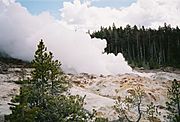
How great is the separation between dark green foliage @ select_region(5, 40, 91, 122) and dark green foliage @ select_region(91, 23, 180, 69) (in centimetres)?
7777

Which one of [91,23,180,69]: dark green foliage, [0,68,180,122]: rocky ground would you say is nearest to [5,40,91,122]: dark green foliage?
[0,68,180,122]: rocky ground

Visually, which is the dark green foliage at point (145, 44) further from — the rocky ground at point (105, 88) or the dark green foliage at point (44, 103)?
the dark green foliage at point (44, 103)

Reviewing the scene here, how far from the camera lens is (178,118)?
4300 centimetres

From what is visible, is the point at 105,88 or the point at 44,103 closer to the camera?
the point at 44,103

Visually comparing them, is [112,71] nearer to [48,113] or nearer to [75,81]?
[75,81]

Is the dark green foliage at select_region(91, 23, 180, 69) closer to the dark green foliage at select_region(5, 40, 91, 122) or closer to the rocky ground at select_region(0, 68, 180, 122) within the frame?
the rocky ground at select_region(0, 68, 180, 122)

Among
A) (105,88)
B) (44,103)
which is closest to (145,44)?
(105,88)

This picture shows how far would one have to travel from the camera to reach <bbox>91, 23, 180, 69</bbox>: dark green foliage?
124312 mm

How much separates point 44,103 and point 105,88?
31.3 meters

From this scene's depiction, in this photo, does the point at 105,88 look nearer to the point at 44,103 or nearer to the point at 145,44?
the point at 44,103

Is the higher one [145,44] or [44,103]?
[145,44]

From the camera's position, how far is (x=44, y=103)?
3866 centimetres

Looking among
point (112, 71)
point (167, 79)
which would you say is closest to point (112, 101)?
point (167, 79)

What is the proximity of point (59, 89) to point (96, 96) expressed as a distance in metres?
21.2
